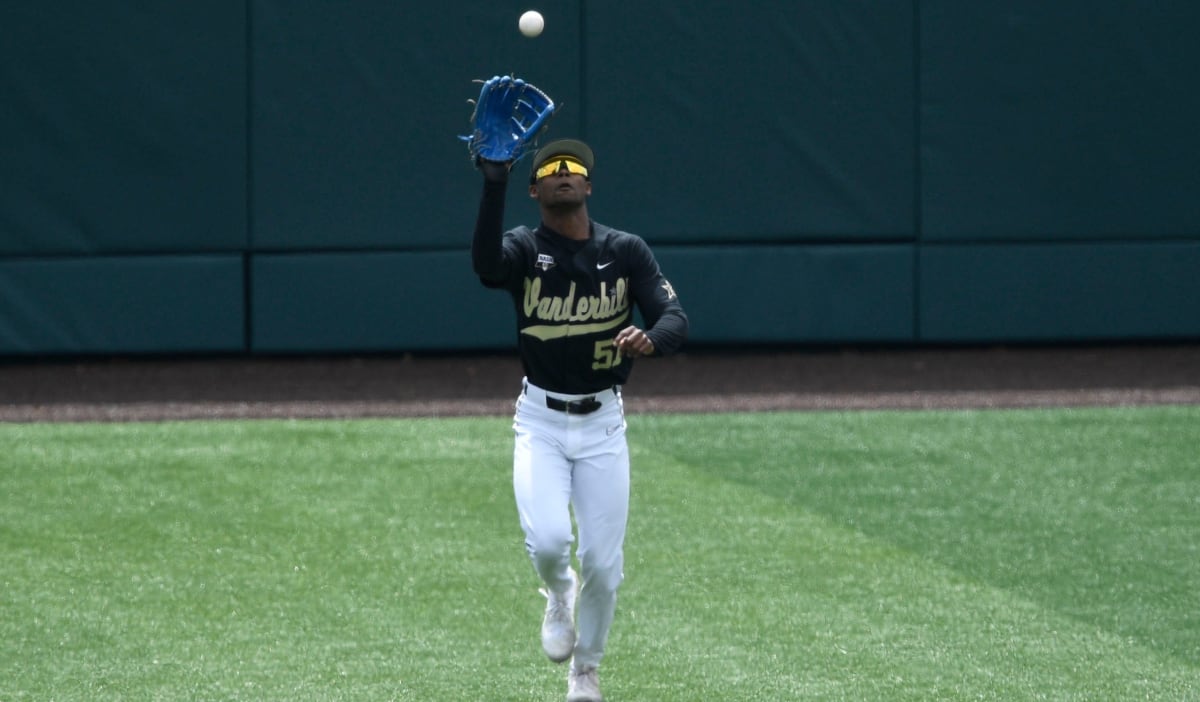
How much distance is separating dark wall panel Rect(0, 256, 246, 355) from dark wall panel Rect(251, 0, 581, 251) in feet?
1.83

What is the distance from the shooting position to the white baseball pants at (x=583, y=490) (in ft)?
17.6

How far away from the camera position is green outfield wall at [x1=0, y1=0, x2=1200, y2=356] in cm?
1278

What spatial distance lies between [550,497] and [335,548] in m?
2.83

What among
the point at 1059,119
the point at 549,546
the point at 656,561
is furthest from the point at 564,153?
the point at 1059,119

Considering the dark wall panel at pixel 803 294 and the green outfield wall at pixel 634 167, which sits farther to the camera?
the dark wall panel at pixel 803 294

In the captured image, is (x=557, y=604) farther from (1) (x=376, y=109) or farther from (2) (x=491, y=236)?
(1) (x=376, y=109)

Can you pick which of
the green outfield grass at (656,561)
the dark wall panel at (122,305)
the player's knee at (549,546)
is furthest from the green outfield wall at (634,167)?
the player's knee at (549,546)

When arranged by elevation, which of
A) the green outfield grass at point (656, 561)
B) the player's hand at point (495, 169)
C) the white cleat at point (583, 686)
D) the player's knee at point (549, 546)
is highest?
the player's hand at point (495, 169)

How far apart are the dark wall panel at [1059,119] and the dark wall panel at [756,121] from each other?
0.99ft

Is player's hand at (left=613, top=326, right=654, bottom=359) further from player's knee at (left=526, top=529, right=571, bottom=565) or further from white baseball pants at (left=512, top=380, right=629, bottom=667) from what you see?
player's knee at (left=526, top=529, right=571, bottom=565)

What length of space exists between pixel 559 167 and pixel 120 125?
27.1ft

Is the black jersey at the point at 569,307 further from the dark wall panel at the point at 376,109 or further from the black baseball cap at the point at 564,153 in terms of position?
the dark wall panel at the point at 376,109

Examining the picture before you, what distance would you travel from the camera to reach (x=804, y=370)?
13.1 metres

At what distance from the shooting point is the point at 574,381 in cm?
545
